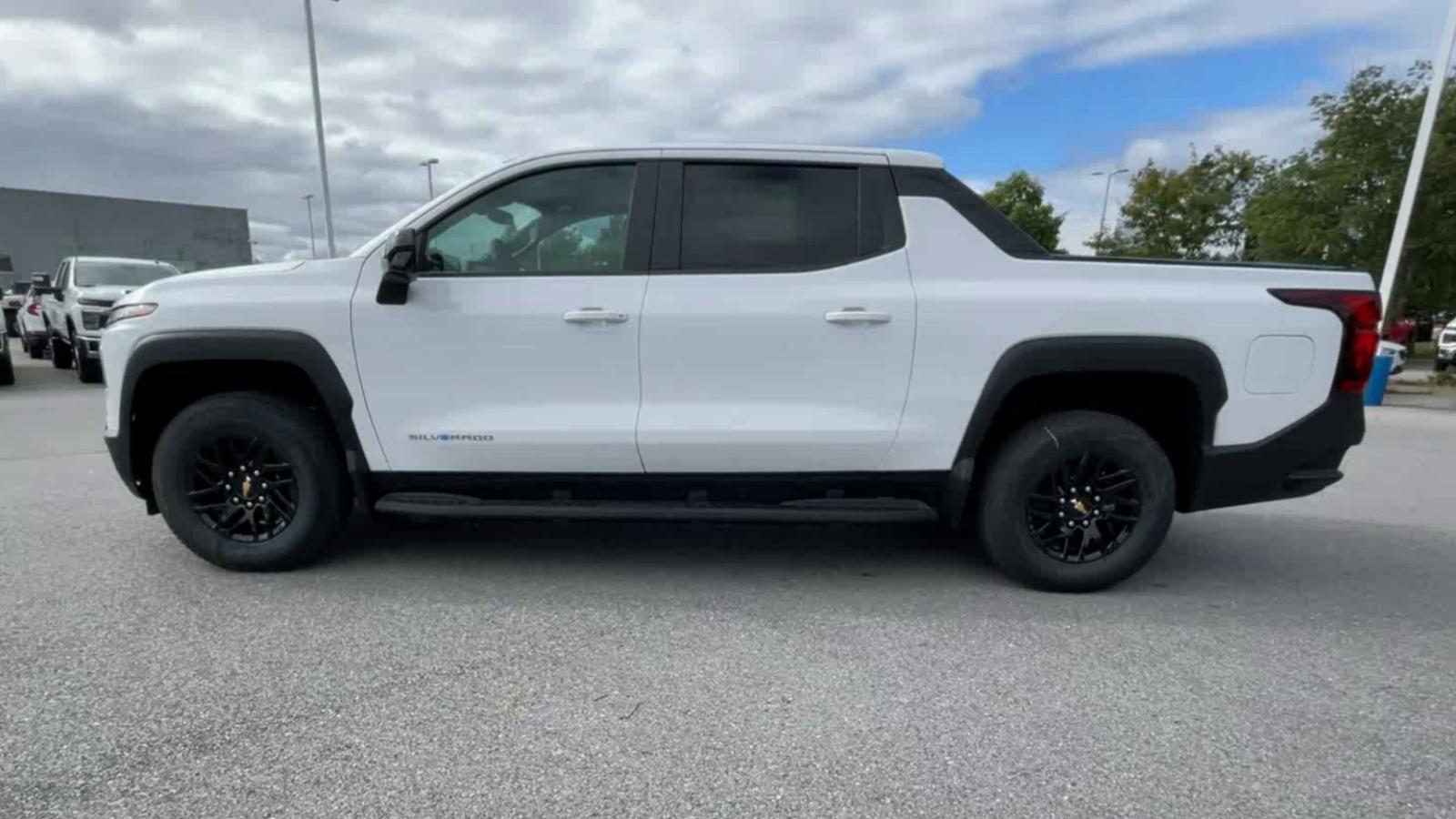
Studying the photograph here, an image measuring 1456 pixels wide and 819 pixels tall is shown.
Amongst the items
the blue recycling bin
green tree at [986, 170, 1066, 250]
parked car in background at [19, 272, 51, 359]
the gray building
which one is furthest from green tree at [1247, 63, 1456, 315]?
the gray building

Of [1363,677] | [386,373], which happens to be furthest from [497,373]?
[1363,677]

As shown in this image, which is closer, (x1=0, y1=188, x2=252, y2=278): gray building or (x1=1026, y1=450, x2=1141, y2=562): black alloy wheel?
(x1=1026, y1=450, x2=1141, y2=562): black alloy wheel

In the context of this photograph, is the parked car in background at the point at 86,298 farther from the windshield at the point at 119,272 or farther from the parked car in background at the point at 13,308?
the parked car in background at the point at 13,308

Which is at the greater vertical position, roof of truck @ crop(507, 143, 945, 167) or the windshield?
roof of truck @ crop(507, 143, 945, 167)

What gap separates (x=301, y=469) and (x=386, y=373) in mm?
613

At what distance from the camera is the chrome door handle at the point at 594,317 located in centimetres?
348

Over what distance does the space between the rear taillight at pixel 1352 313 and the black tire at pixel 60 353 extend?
16990 mm

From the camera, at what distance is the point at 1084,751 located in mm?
2447

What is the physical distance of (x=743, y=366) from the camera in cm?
351

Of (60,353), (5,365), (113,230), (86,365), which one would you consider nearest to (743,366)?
(86,365)

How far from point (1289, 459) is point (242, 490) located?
4.61m

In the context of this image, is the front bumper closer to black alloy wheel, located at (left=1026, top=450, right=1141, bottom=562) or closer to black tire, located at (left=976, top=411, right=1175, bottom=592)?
black tire, located at (left=976, top=411, right=1175, bottom=592)

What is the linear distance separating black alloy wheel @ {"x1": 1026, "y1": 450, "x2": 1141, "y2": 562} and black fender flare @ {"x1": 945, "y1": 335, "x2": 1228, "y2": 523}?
412 millimetres

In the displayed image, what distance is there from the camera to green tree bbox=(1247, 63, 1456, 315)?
18453 mm
